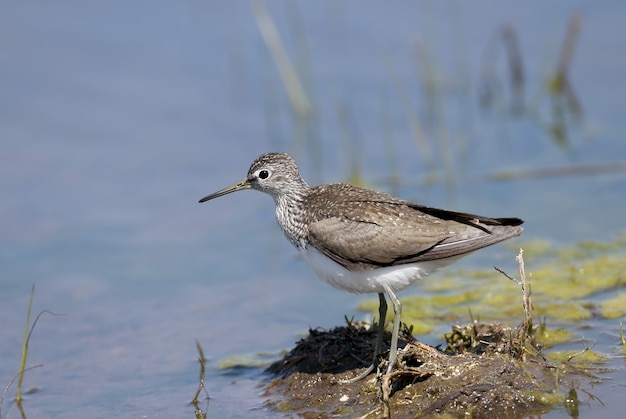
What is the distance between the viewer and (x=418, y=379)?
6.16 metres

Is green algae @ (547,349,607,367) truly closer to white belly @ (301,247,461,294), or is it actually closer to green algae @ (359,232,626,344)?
green algae @ (359,232,626,344)

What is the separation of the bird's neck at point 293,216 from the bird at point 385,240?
1 centimetres

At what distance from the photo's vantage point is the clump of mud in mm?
5902

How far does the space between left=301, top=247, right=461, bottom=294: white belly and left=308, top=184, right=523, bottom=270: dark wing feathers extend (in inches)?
1.7

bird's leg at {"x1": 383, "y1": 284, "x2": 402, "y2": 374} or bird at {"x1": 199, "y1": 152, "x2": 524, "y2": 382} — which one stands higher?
bird at {"x1": 199, "y1": 152, "x2": 524, "y2": 382}

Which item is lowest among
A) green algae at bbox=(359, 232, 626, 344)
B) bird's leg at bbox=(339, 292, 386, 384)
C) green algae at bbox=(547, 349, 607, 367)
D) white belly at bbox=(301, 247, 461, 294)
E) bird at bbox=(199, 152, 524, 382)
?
green algae at bbox=(547, 349, 607, 367)

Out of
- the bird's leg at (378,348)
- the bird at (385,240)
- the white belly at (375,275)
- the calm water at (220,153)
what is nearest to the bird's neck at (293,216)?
the bird at (385,240)

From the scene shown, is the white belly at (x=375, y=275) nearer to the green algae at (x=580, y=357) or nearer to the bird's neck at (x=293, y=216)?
the bird's neck at (x=293, y=216)

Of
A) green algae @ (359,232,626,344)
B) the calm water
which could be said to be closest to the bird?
the calm water

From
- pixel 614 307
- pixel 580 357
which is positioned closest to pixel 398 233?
pixel 580 357

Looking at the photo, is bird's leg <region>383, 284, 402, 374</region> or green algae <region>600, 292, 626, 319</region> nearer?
bird's leg <region>383, 284, 402, 374</region>

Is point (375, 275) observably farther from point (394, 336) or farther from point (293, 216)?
point (293, 216)

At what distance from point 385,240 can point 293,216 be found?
0.86m

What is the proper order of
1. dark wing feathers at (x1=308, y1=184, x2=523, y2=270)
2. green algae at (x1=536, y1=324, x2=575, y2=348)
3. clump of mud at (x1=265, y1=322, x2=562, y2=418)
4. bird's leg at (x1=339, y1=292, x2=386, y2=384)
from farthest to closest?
green algae at (x1=536, y1=324, x2=575, y2=348)
bird's leg at (x1=339, y1=292, x2=386, y2=384)
dark wing feathers at (x1=308, y1=184, x2=523, y2=270)
clump of mud at (x1=265, y1=322, x2=562, y2=418)
